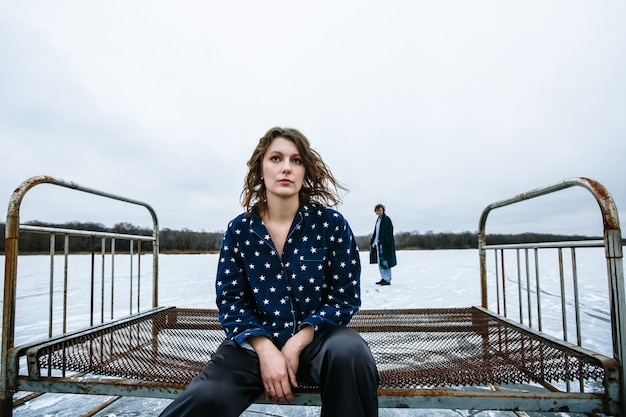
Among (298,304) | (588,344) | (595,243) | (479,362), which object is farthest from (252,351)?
(588,344)

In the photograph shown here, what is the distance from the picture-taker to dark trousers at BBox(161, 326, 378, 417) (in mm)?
1103


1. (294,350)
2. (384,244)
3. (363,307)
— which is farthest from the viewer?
(384,244)

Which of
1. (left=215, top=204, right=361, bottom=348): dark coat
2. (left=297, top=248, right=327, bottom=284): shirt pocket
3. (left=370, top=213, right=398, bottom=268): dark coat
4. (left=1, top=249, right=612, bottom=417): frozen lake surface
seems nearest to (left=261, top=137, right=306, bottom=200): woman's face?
(left=215, top=204, right=361, bottom=348): dark coat

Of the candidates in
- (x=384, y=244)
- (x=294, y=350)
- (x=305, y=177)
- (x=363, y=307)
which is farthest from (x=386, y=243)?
(x=294, y=350)

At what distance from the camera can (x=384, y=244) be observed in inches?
288

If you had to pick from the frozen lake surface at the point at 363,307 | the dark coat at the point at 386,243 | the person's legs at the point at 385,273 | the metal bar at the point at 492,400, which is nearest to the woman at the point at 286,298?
the metal bar at the point at 492,400

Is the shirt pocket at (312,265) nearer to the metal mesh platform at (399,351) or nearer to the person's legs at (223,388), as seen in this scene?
the person's legs at (223,388)

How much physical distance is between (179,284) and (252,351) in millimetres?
7076

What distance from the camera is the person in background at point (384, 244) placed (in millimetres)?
7172

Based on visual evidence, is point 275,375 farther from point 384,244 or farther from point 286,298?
point 384,244

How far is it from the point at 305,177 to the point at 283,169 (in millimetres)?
255

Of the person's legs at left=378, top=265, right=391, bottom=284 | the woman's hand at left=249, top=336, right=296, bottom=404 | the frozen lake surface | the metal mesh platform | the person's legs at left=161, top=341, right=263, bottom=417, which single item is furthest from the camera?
the person's legs at left=378, top=265, right=391, bottom=284

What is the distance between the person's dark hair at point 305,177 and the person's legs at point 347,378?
830 millimetres

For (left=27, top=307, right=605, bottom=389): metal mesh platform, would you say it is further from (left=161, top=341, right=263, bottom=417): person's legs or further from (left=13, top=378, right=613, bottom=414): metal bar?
(left=161, top=341, right=263, bottom=417): person's legs
